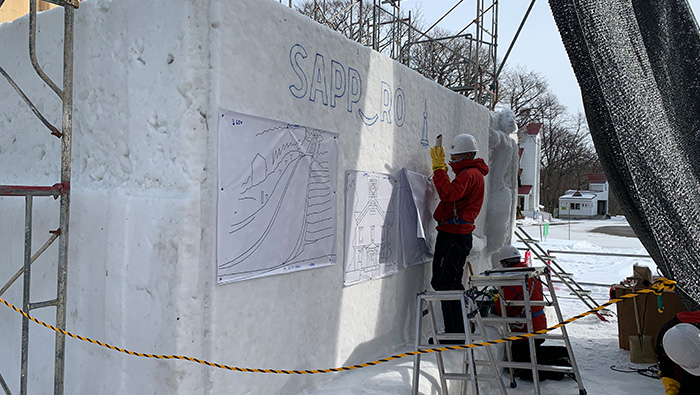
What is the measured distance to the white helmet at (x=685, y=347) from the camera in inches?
136

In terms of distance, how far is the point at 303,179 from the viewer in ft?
12.3

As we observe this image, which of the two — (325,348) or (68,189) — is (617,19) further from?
(68,189)

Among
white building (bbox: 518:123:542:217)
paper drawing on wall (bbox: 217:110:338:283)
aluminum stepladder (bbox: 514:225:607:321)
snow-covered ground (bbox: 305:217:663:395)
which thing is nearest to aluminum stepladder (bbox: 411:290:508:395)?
snow-covered ground (bbox: 305:217:663:395)

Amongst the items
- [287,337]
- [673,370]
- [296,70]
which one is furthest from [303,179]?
[673,370]

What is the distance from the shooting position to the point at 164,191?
10.00ft

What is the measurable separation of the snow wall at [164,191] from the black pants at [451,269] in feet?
3.70

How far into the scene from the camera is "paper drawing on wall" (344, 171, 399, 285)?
4.28 meters

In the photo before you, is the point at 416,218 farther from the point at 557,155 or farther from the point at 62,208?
the point at 557,155

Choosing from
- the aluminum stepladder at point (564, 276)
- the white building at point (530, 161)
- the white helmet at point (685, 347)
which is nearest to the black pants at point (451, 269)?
the white helmet at point (685, 347)

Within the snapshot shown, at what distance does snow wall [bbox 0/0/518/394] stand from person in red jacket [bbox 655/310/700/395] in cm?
224

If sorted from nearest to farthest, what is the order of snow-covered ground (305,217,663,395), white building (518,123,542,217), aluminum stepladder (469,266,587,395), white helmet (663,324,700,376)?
white helmet (663,324,700,376)
snow-covered ground (305,217,663,395)
aluminum stepladder (469,266,587,395)
white building (518,123,542,217)

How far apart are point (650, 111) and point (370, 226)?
2275 millimetres

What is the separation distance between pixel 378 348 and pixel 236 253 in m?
2.07

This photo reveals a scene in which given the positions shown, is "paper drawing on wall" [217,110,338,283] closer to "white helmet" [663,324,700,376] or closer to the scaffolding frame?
the scaffolding frame
